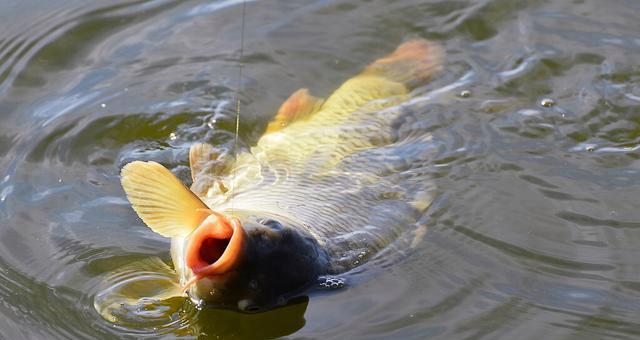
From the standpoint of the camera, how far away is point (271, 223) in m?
3.45

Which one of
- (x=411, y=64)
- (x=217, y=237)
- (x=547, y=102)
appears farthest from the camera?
(x=411, y=64)

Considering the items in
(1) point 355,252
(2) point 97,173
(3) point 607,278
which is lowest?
(3) point 607,278

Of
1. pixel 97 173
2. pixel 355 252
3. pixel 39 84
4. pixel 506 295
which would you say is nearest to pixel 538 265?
pixel 506 295

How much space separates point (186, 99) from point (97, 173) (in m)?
0.78

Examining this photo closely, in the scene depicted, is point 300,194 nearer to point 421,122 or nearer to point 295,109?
point 295,109

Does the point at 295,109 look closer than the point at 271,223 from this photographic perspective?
No

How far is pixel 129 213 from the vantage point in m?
4.36

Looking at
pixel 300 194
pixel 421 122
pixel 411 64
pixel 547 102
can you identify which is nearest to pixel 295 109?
pixel 421 122

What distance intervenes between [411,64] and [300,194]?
1764 millimetres

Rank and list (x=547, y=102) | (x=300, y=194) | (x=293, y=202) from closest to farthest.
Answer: (x=293, y=202), (x=300, y=194), (x=547, y=102)

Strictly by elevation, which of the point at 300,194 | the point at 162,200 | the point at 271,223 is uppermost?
the point at 162,200

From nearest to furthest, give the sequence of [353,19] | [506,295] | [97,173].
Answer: [506,295] < [97,173] < [353,19]

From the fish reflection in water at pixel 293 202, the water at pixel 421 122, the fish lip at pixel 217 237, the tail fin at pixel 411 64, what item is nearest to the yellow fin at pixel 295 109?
the fish reflection in water at pixel 293 202

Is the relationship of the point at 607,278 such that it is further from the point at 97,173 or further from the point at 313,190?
the point at 97,173
